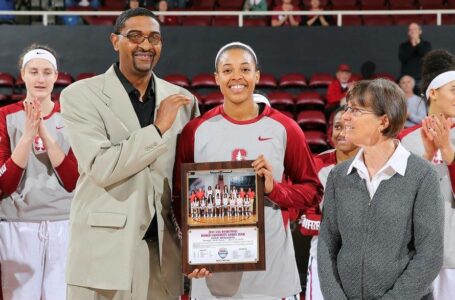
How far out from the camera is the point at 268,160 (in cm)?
346

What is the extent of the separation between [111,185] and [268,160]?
2.26 feet

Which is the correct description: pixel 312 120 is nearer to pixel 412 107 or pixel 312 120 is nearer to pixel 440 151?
pixel 412 107

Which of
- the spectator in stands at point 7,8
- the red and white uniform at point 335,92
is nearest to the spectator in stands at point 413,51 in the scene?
the red and white uniform at point 335,92

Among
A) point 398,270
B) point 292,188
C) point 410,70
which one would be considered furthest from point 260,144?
point 410,70

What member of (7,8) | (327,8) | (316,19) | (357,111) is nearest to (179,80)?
(316,19)

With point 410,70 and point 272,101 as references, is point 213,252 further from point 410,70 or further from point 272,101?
point 410,70

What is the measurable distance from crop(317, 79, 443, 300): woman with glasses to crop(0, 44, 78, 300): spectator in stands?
177 cm

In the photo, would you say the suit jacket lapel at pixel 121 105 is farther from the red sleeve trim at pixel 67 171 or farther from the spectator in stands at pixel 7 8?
the spectator in stands at pixel 7 8

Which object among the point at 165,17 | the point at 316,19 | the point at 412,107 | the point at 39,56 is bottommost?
the point at 39,56

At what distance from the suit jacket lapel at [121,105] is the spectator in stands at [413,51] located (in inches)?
360

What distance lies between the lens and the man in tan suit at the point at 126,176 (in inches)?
129

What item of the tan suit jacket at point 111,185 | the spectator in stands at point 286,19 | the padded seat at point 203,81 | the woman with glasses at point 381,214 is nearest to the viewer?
the woman with glasses at point 381,214

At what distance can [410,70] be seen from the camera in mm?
12070

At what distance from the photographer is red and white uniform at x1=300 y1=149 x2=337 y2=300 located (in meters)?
4.83
